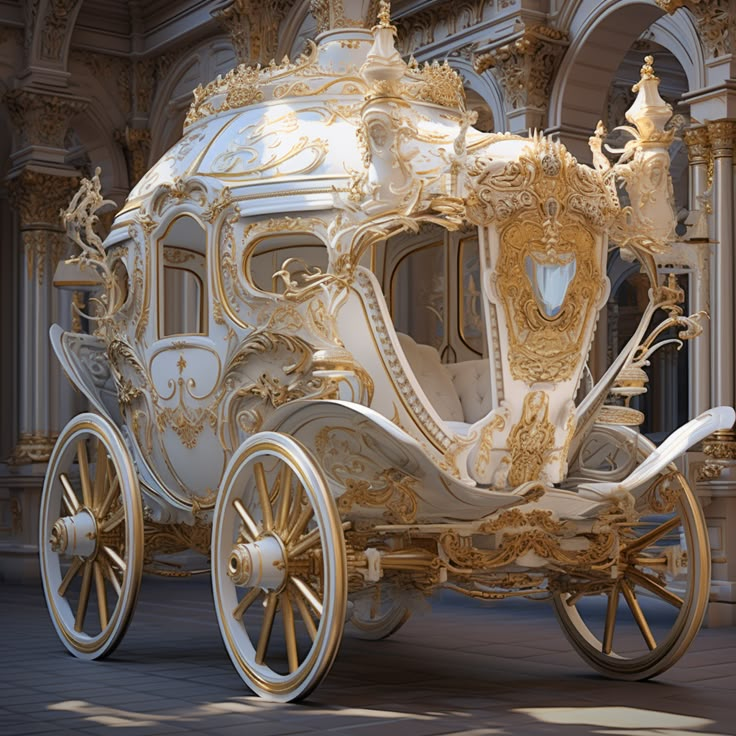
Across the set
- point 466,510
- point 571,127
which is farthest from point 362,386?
point 571,127

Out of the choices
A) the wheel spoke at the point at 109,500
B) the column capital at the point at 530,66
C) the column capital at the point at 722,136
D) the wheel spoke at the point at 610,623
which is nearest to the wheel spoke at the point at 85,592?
the wheel spoke at the point at 109,500

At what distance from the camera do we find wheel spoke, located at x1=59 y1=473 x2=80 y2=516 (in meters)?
7.57

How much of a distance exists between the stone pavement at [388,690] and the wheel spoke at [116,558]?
493 millimetres

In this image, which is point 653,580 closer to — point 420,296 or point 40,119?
point 420,296

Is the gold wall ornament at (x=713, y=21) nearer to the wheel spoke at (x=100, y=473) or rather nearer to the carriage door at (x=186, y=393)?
the carriage door at (x=186, y=393)

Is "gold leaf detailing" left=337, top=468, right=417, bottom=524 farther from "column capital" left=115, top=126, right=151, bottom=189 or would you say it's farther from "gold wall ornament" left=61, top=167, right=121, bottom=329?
"column capital" left=115, top=126, right=151, bottom=189

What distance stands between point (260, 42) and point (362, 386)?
8.12 metres

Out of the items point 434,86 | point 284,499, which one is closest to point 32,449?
point 434,86

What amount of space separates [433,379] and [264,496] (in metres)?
1.39

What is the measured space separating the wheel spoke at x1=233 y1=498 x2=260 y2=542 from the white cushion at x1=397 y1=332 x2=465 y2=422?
1.22m

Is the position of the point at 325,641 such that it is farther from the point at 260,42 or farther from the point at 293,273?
the point at 260,42

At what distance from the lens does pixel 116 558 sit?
23.7 ft

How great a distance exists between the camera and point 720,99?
10141 mm

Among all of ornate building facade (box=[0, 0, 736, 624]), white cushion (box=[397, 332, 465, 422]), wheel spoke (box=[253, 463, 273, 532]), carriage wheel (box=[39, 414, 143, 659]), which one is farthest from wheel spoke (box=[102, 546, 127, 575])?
ornate building facade (box=[0, 0, 736, 624])
